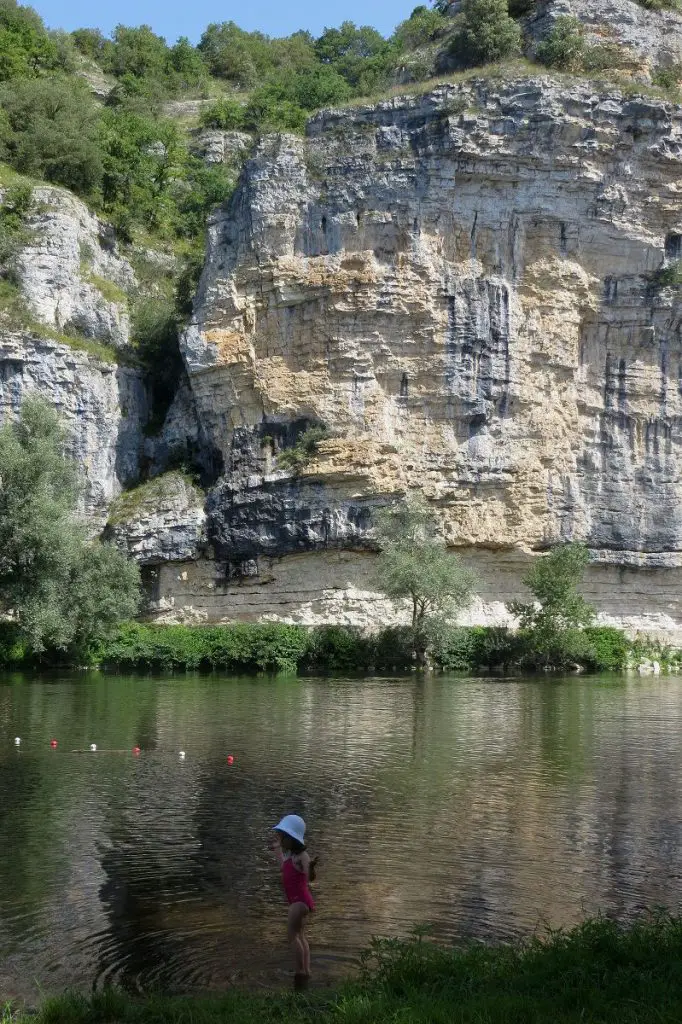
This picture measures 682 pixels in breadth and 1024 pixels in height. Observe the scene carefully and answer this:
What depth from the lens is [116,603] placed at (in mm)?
39531

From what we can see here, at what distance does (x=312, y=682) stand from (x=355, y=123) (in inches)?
1079

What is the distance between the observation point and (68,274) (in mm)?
51875

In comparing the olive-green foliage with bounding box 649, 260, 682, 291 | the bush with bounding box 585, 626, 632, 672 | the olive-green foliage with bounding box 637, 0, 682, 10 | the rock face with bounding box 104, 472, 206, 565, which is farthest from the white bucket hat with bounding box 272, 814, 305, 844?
the olive-green foliage with bounding box 637, 0, 682, 10

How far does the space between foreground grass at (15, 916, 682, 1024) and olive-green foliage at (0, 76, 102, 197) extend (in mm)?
55083

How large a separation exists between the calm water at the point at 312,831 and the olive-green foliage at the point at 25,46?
53.8m

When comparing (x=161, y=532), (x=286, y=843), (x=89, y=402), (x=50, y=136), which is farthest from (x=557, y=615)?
(x=50, y=136)

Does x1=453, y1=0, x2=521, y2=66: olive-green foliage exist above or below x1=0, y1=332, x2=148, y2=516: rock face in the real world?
above

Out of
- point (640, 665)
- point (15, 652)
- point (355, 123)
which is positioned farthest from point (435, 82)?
point (15, 652)

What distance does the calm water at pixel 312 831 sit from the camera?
9.94m

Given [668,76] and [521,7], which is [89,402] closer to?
[521,7]

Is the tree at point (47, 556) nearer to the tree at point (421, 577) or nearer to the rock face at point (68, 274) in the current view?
the tree at point (421, 577)

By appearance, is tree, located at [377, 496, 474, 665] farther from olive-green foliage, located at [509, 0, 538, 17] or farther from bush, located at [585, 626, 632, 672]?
olive-green foliage, located at [509, 0, 538, 17]

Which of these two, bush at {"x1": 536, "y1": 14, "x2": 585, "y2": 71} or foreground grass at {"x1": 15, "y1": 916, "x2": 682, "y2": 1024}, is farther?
bush at {"x1": 536, "y1": 14, "x2": 585, "y2": 71}

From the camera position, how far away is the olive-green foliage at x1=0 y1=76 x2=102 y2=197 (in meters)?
56.5
